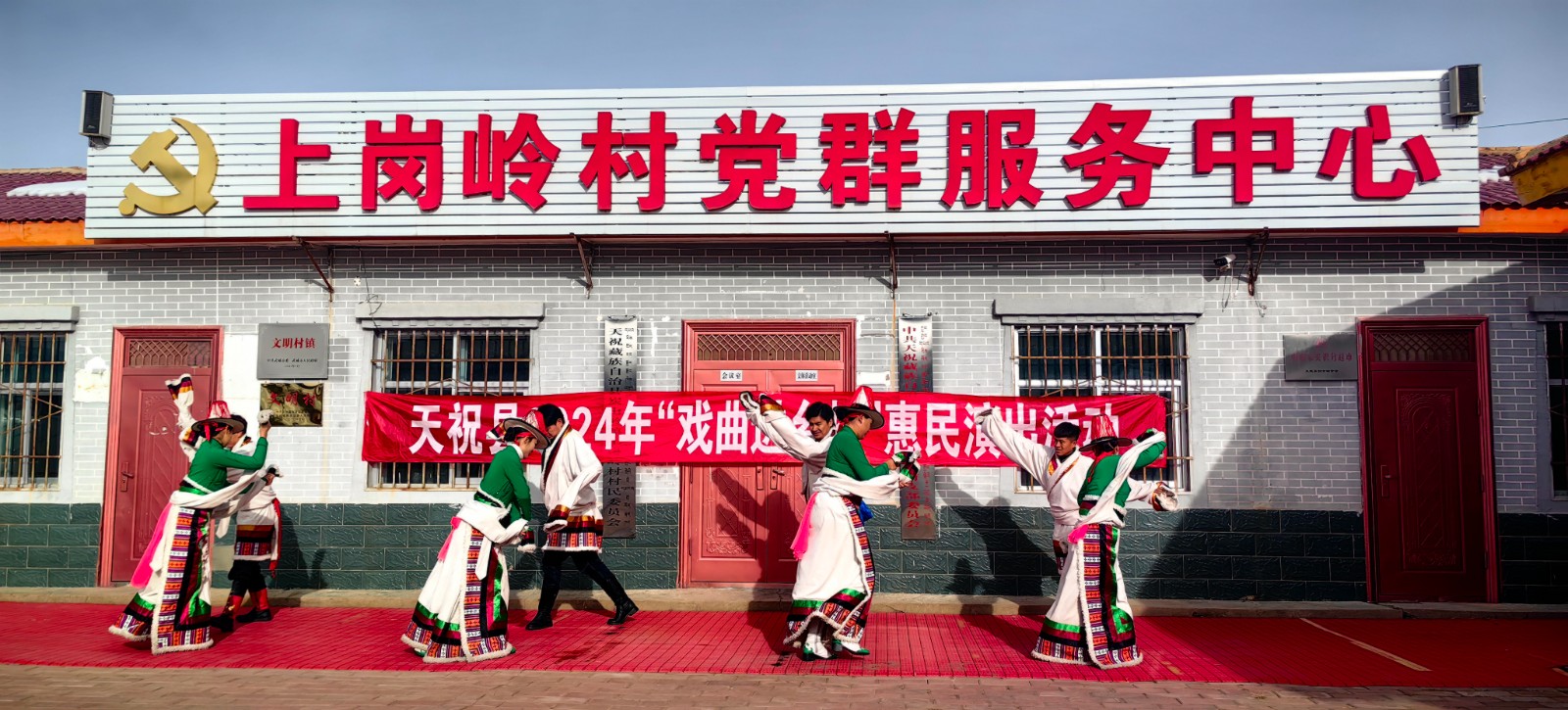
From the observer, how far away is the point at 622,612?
8.23 metres

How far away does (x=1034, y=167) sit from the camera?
8969 millimetres

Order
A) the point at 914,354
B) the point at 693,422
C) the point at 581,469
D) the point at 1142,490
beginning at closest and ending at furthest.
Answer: the point at 1142,490 < the point at 581,469 < the point at 693,422 < the point at 914,354

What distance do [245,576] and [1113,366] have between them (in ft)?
24.3

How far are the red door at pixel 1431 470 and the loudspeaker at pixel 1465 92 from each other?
69.8 inches

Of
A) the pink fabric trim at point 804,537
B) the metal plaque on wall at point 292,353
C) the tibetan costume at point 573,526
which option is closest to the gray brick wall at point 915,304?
the metal plaque on wall at point 292,353

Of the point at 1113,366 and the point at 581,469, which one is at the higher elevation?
the point at 1113,366

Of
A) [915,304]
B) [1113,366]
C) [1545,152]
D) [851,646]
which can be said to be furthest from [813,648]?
[1545,152]

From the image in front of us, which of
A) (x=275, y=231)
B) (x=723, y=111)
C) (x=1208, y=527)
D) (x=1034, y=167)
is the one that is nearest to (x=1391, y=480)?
(x=1208, y=527)

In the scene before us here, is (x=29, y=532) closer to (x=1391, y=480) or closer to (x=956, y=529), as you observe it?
(x=956, y=529)

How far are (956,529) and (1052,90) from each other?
12.8 feet

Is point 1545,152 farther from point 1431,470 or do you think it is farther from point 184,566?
point 184,566

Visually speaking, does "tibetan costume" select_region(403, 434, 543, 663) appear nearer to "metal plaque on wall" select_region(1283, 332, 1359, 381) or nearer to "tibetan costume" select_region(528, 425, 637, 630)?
"tibetan costume" select_region(528, 425, 637, 630)

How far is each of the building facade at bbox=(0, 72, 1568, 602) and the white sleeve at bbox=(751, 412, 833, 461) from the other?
1.83 m

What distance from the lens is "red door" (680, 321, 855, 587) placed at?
9250 millimetres
